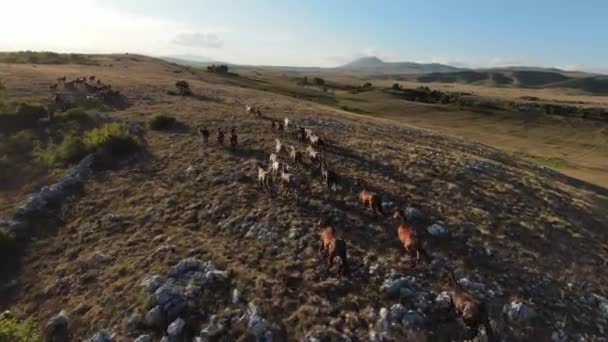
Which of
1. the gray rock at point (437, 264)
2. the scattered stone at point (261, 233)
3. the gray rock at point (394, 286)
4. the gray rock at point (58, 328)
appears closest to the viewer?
the gray rock at point (58, 328)

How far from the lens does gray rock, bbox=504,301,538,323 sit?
43.2 ft

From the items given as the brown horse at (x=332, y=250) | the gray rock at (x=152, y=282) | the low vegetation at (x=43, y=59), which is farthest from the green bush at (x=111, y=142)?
the low vegetation at (x=43, y=59)

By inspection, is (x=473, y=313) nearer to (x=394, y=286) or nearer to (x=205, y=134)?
(x=394, y=286)

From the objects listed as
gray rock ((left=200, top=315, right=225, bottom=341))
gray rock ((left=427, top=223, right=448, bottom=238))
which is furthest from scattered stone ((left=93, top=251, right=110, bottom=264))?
gray rock ((left=427, top=223, right=448, bottom=238))

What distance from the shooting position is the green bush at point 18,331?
11.8 m

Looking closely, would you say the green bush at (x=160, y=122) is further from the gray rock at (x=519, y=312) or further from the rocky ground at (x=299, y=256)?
the gray rock at (x=519, y=312)

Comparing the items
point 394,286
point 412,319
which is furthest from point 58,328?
point 412,319

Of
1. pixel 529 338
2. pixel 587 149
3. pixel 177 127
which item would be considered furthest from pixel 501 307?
pixel 587 149

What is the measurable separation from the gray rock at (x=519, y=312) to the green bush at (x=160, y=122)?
77.2ft

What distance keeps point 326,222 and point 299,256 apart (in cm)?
183

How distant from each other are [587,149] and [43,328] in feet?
221

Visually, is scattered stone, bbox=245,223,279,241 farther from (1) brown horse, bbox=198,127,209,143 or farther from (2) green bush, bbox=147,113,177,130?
(2) green bush, bbox=147,113,177,130

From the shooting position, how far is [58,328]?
42.8 feet

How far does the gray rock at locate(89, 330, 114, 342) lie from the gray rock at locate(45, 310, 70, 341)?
0.98m
